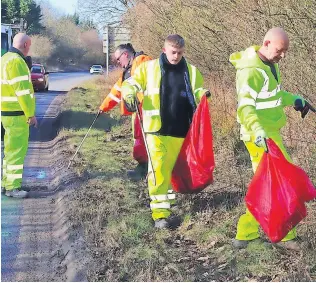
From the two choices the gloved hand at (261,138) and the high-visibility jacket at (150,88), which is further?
the high-visibility jacket at (150,88)

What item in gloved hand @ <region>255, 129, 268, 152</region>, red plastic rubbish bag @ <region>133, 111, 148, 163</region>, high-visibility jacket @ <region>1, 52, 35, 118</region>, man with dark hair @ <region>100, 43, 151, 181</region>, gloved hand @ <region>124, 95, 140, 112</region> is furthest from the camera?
red plastic rubbish bag @ <region>133, 111, 148, 163</region>

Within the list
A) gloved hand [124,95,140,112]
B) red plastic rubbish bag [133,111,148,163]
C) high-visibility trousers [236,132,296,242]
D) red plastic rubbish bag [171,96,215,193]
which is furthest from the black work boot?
high-visibility trousers [236,132,296,242]

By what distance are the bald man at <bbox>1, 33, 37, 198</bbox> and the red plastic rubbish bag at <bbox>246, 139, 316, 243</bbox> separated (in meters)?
3.35

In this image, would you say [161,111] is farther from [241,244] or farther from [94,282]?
[94,282]

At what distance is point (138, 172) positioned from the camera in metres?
8.21

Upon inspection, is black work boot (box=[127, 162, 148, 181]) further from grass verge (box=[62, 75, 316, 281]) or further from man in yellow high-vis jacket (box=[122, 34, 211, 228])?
man in yellow high-vis jacket (box=[122, 34, 211, 228])

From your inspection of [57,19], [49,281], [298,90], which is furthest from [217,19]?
[57,19]

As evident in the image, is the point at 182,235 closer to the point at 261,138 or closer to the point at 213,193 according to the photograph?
the point at 213,193

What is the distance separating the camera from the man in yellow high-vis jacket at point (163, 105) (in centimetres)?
582

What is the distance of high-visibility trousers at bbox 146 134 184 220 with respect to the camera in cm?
584

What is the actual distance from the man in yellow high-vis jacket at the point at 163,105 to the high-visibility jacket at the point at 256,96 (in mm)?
964

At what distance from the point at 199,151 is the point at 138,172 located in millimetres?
2457

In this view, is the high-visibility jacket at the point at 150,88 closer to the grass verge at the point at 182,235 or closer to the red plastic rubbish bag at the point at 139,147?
the grass verge at the point at 182,235

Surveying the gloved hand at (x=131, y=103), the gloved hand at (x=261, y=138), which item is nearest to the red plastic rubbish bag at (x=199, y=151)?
the gloved hand at (x=131, y=103)
